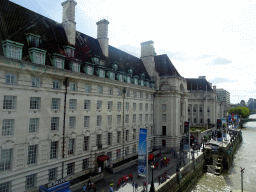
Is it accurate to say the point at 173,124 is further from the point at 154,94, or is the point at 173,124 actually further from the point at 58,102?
the point at 58,102

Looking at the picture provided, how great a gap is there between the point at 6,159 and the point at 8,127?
3.15m

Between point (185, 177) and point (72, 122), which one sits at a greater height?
point (72, 122)

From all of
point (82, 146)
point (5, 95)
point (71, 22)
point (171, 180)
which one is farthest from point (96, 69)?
point (171, 180)

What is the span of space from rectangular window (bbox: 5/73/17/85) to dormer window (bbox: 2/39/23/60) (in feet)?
6.16

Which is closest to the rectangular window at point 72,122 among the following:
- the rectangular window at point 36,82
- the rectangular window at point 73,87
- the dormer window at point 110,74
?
the rectangular window at point 73,87

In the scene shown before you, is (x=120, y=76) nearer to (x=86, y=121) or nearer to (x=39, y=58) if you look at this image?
(x=86, y=121)

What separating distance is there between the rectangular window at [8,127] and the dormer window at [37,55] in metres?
6.80

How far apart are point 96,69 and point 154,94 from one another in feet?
69.3

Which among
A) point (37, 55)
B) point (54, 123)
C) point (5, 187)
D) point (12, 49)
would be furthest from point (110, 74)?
point (5, 187)

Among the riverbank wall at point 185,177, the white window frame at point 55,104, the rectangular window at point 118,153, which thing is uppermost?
the white window frame at point 55,104

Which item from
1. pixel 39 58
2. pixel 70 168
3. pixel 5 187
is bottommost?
pixel 70 168

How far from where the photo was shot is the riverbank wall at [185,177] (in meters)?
24.7

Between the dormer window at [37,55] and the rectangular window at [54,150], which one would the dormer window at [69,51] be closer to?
the dormer window at [37,55]

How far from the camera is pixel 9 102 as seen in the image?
19047 millimetres
